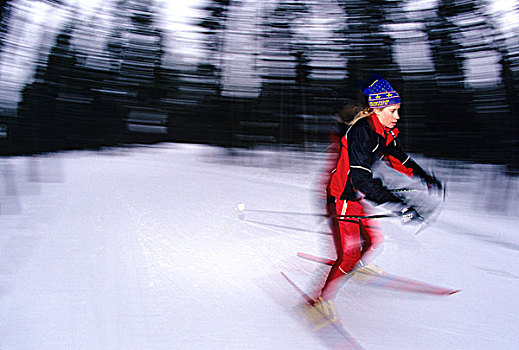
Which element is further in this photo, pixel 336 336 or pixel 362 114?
pixel 362 114

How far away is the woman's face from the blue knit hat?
22 mm

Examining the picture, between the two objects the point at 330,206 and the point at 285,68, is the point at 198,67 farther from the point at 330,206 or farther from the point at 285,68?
the point at 330,206

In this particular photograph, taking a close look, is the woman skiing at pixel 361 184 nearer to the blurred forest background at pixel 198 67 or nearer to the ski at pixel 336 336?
the ski at pixel 336 336

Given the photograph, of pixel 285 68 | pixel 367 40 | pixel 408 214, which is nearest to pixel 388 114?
pixel 408 214

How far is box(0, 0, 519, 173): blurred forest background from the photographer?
9227mm

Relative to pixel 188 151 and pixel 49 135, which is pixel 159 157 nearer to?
pixel 188 151

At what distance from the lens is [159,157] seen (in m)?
10.2

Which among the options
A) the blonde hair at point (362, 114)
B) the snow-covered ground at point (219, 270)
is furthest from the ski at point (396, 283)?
the blonde hair at point (362, 114)

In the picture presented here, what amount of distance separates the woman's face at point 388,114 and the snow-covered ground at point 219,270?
2.54ft

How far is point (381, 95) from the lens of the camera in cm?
224

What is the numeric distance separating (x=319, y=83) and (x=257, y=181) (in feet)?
14.8

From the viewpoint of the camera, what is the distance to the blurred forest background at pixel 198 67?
9.23m

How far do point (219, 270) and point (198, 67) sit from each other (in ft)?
31.9

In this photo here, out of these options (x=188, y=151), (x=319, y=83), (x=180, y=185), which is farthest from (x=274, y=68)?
(x=180, y=185)
